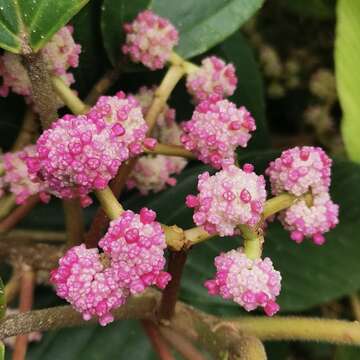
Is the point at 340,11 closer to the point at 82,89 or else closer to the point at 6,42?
the point at 82,89

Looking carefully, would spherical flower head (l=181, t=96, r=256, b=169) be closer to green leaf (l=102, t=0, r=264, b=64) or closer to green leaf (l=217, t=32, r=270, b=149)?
green leaf (l=102, t=0, r=264, b=64)

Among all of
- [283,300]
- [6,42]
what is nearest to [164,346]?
[283,300]

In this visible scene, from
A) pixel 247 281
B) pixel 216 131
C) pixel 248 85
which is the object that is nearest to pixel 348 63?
pixel 248 85

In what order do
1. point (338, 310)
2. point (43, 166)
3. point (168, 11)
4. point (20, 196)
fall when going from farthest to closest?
point (338, 310)
point (168, 11)
point (20, 196)
point (43, 166)

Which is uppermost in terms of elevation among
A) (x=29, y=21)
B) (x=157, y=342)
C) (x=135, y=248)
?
(x=29, y=21)

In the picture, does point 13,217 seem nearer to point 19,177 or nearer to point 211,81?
point 19,177

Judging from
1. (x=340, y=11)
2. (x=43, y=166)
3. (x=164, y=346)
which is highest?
(x=43, y=166)

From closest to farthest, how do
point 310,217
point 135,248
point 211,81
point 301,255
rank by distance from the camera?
point 135,248
point 310,217
point 211,81
point 301,255
